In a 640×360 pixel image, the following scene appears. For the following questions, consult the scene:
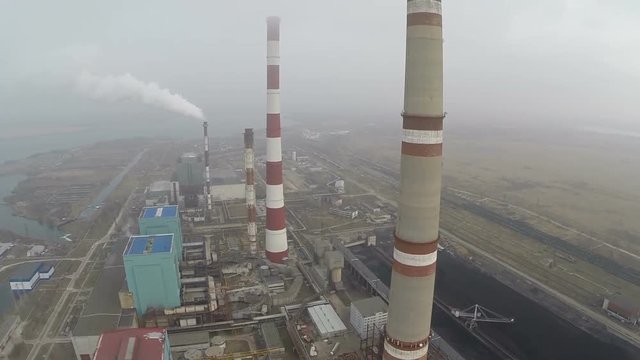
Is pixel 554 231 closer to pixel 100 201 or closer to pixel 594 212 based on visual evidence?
pixel 594 212

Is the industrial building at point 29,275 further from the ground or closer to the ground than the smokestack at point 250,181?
closer to the ground

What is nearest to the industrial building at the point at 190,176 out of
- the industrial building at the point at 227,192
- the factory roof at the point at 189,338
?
the industrial building at the point at 227,192

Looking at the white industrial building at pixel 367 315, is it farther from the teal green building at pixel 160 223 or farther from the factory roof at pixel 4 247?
the factory roof at pixel 4 247

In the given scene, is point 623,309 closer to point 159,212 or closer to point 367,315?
point 367,315

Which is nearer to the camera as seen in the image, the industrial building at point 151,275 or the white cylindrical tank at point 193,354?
the white cylindrical tank at point 193,354

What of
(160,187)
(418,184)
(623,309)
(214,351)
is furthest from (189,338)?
(160,187)

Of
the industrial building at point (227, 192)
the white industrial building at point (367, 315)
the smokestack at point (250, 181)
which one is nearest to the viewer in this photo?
the white industrial building at point (367, 315)

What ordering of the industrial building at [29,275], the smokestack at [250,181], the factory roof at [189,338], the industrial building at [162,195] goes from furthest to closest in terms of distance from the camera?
the industrial building at [162,195] < the smokestack at [250,181] < the industrial building at [29,275] < the factory roof at [189,338]

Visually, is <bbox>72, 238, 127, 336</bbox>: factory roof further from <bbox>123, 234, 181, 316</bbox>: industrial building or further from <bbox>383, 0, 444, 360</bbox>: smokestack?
<bbox>383, 0, 444, 360</bbox>: smokestack

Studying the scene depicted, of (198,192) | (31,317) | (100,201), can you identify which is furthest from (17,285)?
(100,201)
